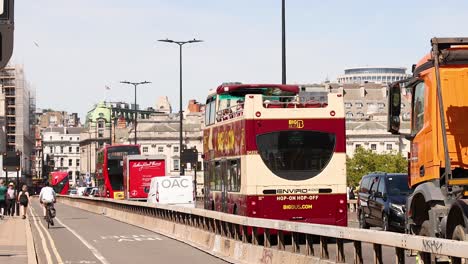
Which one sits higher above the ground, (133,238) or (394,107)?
(394,107)

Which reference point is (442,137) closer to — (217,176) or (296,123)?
(296,123)

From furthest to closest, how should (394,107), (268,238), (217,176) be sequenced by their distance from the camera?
(217,176) < (268,238) < (394,107)

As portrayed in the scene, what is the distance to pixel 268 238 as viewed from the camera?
19.7 metres

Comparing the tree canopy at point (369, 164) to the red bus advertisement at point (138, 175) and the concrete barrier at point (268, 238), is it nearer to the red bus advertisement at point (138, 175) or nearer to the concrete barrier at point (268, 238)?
the red bus advertisement at point (138, 175)

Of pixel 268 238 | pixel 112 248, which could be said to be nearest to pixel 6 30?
pixel 268 238

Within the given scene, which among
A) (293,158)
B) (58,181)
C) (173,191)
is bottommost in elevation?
(173,191)

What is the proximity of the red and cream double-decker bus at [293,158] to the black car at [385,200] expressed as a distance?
1535mm

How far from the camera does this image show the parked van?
49.6m

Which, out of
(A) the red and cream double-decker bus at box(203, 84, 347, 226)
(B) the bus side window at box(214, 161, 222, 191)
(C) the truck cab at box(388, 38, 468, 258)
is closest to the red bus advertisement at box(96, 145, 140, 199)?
(B) the bus side window at box(214, 161, 222, 191)

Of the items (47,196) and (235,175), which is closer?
(235,175)

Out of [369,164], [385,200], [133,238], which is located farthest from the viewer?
[369,164]

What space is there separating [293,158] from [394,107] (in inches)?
483

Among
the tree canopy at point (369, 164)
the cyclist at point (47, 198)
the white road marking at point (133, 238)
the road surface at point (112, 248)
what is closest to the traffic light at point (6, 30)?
the road surface at point (112, 248)

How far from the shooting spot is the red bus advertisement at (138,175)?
213 ft
